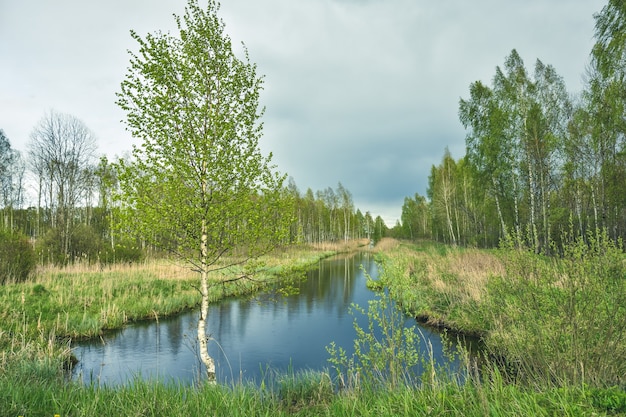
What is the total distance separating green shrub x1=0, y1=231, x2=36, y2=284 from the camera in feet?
49.3

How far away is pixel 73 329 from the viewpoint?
11602 mm

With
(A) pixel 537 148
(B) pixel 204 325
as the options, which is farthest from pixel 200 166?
(A) pixel 537 148

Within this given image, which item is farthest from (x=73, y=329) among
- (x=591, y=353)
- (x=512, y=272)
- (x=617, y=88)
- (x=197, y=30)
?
(x=617, y=88)

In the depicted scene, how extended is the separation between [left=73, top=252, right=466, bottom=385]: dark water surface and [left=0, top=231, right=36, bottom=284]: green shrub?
22.5ft

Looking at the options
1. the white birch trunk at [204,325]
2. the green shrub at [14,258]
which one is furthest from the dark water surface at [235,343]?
the green shrub at [14,258]

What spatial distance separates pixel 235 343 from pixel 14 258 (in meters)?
11.6

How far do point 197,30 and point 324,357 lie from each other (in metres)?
9.98

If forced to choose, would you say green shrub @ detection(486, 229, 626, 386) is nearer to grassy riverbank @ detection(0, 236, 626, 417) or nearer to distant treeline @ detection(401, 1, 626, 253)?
grassy riverbank @ detection(0, 236, 626, 417)

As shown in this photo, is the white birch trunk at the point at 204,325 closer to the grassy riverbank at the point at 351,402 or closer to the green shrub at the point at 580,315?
the grassy riverbank at the point at 351,402

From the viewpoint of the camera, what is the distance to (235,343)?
12078 mm

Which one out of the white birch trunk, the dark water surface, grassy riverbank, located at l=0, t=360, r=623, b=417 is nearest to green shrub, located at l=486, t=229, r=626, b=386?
grassy riverbank, located at l=0, t=360, r=623, b=417

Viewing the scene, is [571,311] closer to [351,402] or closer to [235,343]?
[351,402]

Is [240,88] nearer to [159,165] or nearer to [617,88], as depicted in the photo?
[159,165]

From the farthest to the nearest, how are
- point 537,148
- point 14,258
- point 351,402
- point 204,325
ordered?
point 537,148 → point 14,258 → point 204,325 → point 351,402
